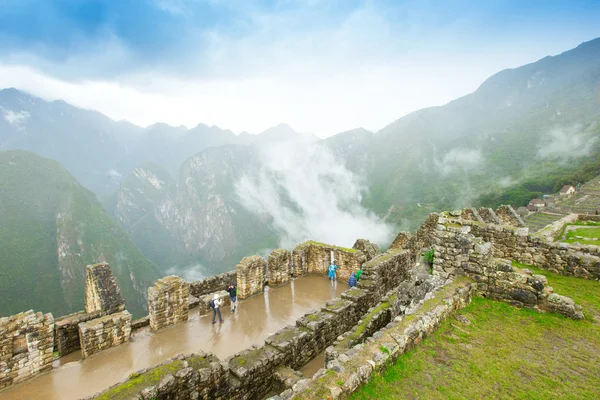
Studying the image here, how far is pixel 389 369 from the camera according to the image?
4.17 metres

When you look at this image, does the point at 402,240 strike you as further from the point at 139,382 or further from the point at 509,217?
the point at 139,382

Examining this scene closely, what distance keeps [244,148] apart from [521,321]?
178 metres

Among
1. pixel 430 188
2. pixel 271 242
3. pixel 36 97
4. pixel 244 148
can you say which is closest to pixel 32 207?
pixel 271 242

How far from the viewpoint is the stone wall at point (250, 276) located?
12.0 metres

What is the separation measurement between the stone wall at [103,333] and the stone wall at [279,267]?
623 cm

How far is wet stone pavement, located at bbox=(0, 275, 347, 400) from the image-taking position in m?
6.92

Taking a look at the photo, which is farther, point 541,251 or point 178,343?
point 178,343

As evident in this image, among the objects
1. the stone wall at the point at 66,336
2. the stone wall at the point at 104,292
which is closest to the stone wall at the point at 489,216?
the stone wall at the point at 104,292

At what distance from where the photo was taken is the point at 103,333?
828cm

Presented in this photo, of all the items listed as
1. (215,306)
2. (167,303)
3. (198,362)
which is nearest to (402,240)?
(215,306)

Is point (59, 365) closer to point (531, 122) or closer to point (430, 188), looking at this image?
point (430, 188)

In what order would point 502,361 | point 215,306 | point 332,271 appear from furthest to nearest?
point 332,271 → point 215,306 → point 502,361

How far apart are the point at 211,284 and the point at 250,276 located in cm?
191

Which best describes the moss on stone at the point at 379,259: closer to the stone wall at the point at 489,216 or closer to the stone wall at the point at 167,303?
the stone wall at the point at 489,216
